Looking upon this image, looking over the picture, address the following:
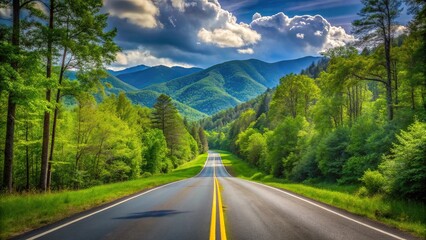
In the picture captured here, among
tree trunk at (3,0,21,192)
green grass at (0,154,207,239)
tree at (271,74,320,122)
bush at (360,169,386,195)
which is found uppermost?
tree at (271,74,320,122)

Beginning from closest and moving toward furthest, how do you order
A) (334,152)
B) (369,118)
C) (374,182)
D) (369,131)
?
(374,182)
(369,131)
(369,118)
(334,152)

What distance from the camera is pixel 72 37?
61.2 feet

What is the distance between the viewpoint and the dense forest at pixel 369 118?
15273 mm

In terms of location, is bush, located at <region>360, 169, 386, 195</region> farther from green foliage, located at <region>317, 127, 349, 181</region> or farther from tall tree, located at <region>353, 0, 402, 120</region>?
green foliage, located at <region>317, 127, 349, 181</region>

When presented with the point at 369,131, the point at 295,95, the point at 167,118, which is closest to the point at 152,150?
the point at 167,118

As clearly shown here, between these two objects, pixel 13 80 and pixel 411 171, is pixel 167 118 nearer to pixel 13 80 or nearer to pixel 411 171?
pixel 13 80

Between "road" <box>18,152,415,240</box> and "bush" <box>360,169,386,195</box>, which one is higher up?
"bush" <box>360,169,386,195</box>

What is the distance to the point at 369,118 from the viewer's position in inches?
1154

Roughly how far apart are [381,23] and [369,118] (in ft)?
29.3

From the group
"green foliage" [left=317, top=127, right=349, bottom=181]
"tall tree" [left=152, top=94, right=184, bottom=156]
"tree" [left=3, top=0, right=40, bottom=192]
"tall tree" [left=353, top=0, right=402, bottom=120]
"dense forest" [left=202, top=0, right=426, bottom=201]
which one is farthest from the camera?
"tall tree" [left=152, top=94, right=184, bottom=156]

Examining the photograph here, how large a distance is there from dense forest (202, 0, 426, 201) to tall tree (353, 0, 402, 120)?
7cm

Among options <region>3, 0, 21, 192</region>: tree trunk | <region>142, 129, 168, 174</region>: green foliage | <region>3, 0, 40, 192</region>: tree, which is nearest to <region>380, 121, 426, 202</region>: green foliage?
<region>3, 0, 40, 192</region>: tree

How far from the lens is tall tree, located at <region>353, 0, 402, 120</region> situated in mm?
24062

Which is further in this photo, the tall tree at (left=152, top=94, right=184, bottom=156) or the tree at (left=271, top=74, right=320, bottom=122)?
the tall tree at (left=152, top=94, right=184, bottom=156)
